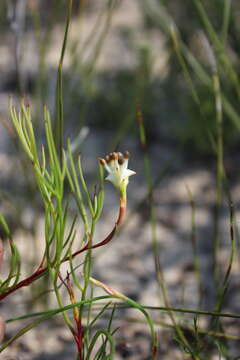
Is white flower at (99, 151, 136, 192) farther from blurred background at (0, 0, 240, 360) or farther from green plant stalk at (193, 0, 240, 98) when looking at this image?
green plant stalk at (193, 0, 240, 98)

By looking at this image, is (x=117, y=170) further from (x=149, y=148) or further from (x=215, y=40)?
(x=149, y=148)

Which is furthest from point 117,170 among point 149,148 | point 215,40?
point 149,148

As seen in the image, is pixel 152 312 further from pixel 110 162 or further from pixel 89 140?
pixel 89 140

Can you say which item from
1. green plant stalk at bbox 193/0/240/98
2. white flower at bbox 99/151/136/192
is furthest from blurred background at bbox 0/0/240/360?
white flower at bbox 99/151/136/192

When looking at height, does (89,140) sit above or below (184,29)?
below

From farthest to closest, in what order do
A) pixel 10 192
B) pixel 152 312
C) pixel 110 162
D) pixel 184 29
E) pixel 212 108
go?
1. pixel 184 29
2. pixel 212 108
3. pixel 10 192
4. pixel 152 312
5. pixel 110 162

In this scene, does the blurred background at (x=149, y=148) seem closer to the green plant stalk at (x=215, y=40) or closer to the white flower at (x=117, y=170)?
the green plant stalk at (x=215, y=40)

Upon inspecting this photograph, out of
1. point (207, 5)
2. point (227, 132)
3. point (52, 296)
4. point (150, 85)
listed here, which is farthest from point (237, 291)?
point (207, 5)

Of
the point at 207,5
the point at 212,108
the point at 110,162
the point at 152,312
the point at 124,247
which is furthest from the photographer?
the point at 207,5

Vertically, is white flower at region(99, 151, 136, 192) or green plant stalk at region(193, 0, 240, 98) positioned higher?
green plant stalk at region(193, 0, 240, 98)
